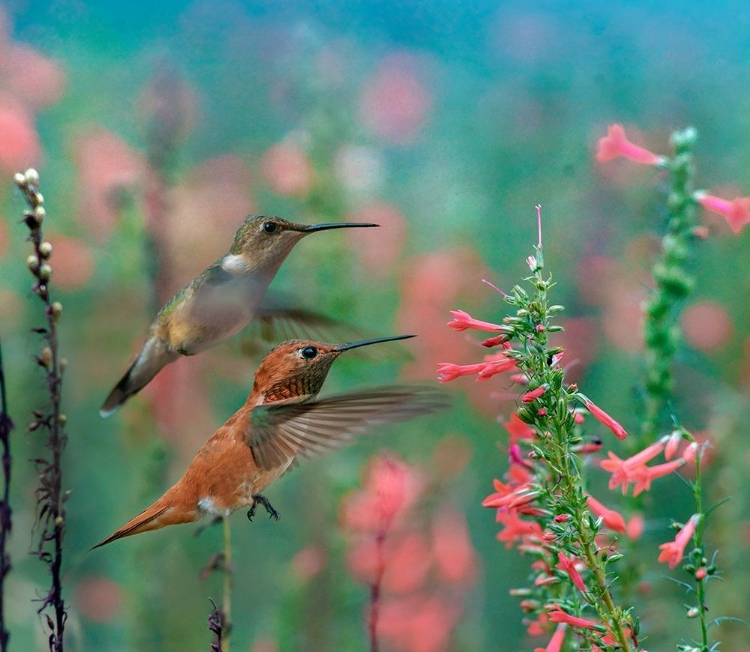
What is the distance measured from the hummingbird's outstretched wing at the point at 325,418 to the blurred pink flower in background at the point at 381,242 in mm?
3407

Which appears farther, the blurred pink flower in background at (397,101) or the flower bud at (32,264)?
the blurred pink flower in background at (397,101)

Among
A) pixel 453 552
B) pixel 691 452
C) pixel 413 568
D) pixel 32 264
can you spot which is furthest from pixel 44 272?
pixel 453 552

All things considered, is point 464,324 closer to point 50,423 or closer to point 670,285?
point 50,423

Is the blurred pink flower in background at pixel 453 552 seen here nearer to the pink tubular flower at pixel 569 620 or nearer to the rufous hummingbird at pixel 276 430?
the rufous hummingbird at pixel 276 430

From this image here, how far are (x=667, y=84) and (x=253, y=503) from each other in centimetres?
561

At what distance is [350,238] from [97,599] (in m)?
2.21

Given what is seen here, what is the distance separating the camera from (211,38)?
755 cm

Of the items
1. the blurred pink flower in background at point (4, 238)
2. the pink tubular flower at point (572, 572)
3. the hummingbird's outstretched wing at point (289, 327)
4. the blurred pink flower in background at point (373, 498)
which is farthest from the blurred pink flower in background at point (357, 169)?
the pink tubular flower at point (572, 572)

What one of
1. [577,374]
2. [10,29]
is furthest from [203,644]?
[10,29]

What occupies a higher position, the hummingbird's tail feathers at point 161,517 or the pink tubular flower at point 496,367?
the pink tubular flower at point 496,367

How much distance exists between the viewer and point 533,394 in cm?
162

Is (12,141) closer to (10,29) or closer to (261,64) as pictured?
(10,29)

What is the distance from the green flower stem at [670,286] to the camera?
2.68 metres

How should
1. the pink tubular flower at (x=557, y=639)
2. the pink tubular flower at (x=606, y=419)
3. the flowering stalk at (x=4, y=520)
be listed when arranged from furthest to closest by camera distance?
the pink tubular flower at (x=557, y=639) → the pink tubular flower at (x=606, y=419) → the flowering stalk at (x=4, y=520)
